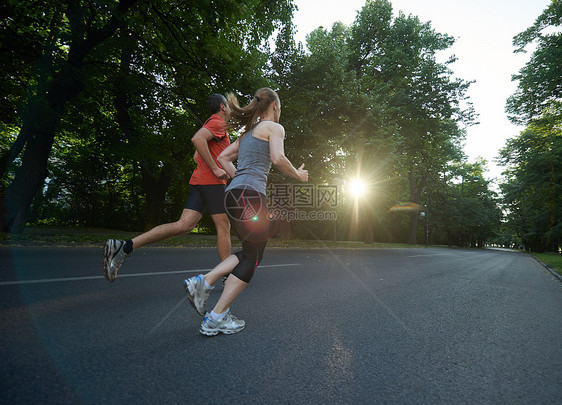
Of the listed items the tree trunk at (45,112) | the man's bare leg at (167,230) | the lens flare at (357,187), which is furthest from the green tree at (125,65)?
the lens flare at (357,187)

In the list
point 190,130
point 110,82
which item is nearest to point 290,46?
point 190,130

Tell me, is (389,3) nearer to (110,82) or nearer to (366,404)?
(110,82)

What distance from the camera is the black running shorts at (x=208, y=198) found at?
3.45 meters

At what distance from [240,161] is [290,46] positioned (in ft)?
48.8

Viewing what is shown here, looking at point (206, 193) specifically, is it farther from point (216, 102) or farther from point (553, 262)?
point (553, 262)

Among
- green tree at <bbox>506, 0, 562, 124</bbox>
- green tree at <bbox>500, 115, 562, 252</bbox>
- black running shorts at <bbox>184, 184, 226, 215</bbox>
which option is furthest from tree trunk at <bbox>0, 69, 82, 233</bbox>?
green tree at <bbox>500, 115, 562, 252</bbox>

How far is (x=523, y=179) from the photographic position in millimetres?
18906

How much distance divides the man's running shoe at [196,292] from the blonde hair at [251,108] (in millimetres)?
1373

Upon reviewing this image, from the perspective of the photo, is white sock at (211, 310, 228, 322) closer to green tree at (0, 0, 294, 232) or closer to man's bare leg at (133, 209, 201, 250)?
man's bare leg at (133, 209, 201, 250)

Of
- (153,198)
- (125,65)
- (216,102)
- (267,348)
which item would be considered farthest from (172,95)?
(267,348)

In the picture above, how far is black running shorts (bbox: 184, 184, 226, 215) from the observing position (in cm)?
345

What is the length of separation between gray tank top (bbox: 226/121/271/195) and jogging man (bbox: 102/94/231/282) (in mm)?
725

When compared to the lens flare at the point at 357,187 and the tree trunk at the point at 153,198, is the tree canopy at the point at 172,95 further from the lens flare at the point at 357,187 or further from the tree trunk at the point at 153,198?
the lens flare at the point at 357,187

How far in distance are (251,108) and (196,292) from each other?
164 centimetres
